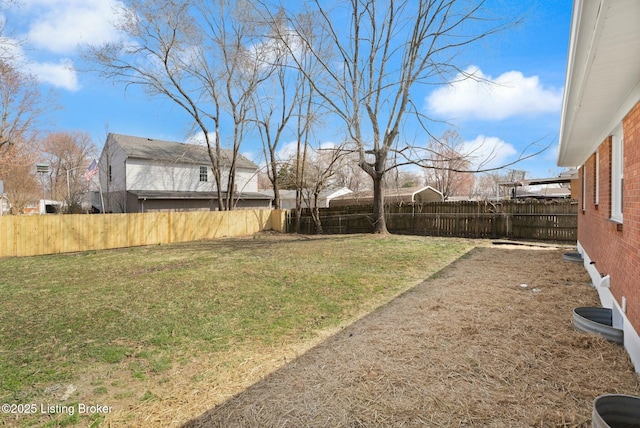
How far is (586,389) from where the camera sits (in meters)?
2.37

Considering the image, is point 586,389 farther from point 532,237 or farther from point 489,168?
point 532,237

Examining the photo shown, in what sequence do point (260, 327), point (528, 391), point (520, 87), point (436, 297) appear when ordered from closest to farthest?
point (528, 391), point (260, 327), point (436, 297), point (520, 87)

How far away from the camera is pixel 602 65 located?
259cm

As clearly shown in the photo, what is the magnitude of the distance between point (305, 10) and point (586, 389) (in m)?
14.6

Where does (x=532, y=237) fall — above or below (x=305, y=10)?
below

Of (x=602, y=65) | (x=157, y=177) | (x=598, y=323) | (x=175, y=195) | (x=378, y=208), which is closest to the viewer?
(x=602, y=65)

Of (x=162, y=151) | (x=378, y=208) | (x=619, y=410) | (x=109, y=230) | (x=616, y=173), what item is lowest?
(x=619, y=410)

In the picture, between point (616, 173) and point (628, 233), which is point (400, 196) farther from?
point (628, 233)

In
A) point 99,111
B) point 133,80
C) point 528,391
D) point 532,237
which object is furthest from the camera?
point 99,111

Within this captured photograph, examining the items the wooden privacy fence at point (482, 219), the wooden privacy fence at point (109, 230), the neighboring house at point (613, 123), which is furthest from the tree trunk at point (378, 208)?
the neighboring house at point (613, 123)

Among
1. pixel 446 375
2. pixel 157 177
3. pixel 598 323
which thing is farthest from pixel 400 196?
pixel 446 375

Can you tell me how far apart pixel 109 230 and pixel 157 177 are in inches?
405

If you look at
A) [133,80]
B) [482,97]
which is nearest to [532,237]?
[482,97]

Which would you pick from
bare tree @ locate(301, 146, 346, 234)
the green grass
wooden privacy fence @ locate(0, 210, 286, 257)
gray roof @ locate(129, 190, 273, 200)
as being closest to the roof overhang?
the green grass
